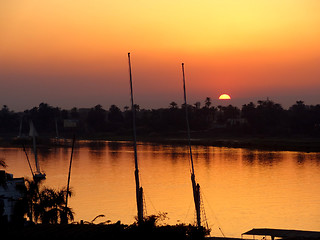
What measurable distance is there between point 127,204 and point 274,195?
1978 centimetres

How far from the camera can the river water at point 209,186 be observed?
2420 inches

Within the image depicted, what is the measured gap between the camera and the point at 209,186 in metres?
87.2

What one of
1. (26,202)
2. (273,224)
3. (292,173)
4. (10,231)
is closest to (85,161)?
(292,173)

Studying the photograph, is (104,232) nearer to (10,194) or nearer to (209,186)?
(10,194)

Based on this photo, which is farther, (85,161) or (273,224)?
(85,161)

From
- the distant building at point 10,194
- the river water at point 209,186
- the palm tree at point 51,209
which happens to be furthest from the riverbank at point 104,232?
the river water at point 209,186

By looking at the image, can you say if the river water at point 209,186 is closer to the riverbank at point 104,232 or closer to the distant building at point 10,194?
the distant building at point 10,194

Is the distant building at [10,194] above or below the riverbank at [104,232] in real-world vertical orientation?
above

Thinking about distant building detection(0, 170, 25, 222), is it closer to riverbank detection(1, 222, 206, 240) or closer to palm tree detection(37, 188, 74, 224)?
palm tree detection(37, 188, 74, 224)

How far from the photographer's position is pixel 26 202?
43.4 m

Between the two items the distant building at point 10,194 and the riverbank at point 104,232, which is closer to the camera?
the riverbank at point 104,232

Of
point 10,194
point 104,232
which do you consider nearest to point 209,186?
point 10,194

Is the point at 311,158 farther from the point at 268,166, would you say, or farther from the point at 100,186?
the point at 100,186

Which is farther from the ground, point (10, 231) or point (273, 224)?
point (10, 231)
